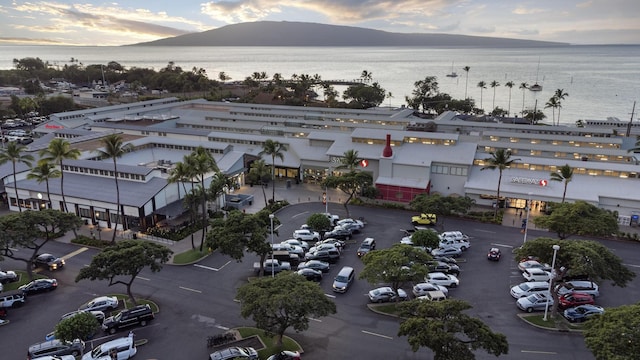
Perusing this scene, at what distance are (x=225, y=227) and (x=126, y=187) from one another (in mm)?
23460

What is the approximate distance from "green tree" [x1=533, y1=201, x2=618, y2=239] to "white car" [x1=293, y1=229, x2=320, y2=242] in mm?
25595

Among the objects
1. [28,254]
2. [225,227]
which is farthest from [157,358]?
[28,254]

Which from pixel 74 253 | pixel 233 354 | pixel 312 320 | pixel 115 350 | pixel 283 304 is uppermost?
pixel 283 304

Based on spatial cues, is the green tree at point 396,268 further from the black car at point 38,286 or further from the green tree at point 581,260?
the black car at point 38,286

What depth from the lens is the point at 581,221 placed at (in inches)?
1698

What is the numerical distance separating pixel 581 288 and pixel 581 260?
8358mm

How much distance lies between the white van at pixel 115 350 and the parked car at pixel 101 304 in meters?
6.01

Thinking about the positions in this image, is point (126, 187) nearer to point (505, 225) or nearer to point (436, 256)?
point (436, 256)

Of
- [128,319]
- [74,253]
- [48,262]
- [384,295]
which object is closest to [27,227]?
[48,262]

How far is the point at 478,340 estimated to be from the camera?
2564 centimetres

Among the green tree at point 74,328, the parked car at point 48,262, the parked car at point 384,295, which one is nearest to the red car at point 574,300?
the parked car at point 384,295

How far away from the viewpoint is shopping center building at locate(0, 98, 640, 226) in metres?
56.8

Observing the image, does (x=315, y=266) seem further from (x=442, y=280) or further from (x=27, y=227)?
(x=27, y=227)

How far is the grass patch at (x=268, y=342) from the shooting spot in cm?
3091
